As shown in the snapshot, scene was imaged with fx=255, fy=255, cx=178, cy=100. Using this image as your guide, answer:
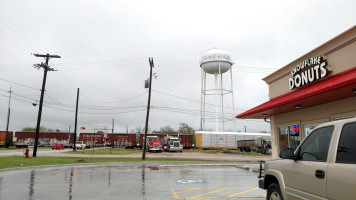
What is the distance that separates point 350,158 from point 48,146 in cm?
6819

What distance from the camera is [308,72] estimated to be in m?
11.8

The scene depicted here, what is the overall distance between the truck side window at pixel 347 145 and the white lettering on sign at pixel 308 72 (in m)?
8.17

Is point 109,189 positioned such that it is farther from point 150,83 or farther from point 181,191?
point 150,83

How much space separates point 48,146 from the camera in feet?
203

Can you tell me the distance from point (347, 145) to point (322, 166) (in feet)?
1.78

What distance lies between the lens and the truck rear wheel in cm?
551

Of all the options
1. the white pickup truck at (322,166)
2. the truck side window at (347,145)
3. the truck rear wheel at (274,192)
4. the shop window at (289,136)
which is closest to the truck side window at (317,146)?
the white pickup truck at (322,166)

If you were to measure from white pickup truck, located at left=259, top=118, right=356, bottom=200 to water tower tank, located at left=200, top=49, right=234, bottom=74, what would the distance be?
49.7m

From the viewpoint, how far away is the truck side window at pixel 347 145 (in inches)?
142

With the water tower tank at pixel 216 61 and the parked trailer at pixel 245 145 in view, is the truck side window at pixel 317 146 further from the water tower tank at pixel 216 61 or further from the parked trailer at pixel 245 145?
the water tower tank at pixel 216 61

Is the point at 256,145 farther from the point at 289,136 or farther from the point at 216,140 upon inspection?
the point at 289,136

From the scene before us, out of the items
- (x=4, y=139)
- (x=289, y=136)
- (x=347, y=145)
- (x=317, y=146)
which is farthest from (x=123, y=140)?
(x=347, y=145)

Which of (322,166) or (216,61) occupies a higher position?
(216,61)

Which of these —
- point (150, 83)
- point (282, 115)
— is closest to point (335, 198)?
point (282, 115)
